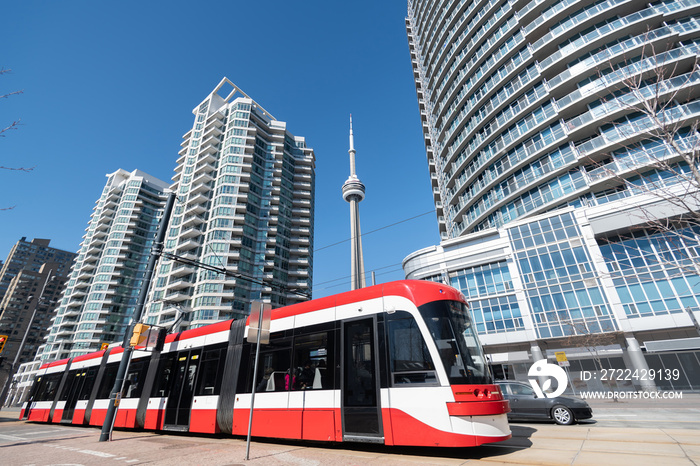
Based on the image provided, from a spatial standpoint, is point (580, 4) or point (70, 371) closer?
point (70, 371)

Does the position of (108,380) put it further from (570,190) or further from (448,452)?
(570,190)

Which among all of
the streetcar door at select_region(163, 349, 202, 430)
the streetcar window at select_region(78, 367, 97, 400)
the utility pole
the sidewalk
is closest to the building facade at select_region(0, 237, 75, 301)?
the streetcar window at select_region(78, 367, 97, 400)

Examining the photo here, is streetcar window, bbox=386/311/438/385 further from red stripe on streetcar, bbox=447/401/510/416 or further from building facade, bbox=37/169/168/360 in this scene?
building facade, bbox=37/169/168/360

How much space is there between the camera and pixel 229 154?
6506 cm

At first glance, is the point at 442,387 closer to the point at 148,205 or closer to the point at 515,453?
the point at 515,453

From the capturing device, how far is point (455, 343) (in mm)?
6398

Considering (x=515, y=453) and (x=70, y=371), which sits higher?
(x=70, y=371)

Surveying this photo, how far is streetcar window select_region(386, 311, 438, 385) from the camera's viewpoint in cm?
627

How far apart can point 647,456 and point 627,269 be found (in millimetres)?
29076

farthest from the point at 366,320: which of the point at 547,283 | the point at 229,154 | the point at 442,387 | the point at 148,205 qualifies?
the point at 148,205

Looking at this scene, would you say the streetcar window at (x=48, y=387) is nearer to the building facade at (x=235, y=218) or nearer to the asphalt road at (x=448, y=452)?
the asphalt road at (x=448, y=452)

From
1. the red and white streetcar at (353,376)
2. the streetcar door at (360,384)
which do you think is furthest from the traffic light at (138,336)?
the streetcar door at (360,384)

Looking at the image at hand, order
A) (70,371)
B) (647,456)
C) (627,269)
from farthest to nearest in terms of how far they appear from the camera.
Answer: (627,269) → (70,371) → (647,456)

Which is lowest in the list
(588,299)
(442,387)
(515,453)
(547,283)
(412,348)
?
(515,453)
